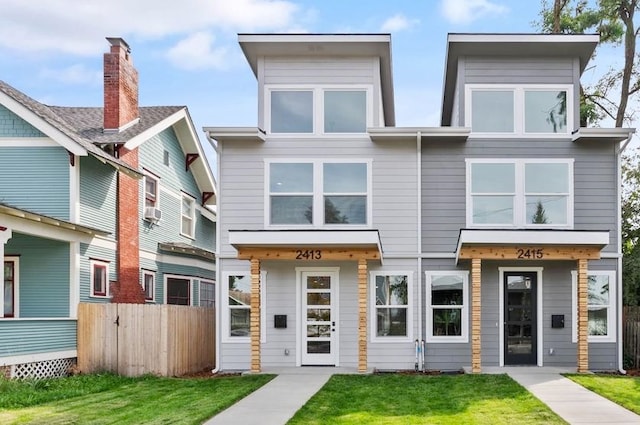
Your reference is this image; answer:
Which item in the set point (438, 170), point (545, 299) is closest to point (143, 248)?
point (438, 170)

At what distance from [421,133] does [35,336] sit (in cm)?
945

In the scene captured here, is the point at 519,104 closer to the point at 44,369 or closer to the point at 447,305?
the point at 447,305

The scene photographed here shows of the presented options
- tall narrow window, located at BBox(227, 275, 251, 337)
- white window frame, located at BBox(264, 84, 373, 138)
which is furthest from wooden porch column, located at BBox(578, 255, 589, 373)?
tall narrow window, located at BBox(227, 275, 251, 337)

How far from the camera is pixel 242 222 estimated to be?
16031mm

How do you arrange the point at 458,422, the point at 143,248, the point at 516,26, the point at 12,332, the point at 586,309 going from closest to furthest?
the point at 458,422, the point at 12,332, the point at 586,309, the point at 143,248, the point at 516,26

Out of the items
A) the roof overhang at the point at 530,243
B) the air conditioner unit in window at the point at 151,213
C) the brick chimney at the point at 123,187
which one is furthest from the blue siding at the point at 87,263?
the roof overhang at the point at 530,243

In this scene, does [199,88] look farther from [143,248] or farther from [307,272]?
[307,272]

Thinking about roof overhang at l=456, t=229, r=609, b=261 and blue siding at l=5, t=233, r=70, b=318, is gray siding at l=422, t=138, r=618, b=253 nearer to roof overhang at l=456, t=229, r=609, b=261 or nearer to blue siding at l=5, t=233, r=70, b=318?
roof overhang at l=456, t=229, r=609, b=261

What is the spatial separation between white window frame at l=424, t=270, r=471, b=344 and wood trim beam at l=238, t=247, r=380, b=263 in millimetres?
1688

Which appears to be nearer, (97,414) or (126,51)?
(97,414)

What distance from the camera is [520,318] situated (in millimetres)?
15781

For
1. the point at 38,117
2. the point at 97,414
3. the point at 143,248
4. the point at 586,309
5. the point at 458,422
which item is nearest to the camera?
the point at 458,422

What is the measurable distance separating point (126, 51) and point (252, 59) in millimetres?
5248

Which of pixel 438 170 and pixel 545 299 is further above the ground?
pixel 438 170
